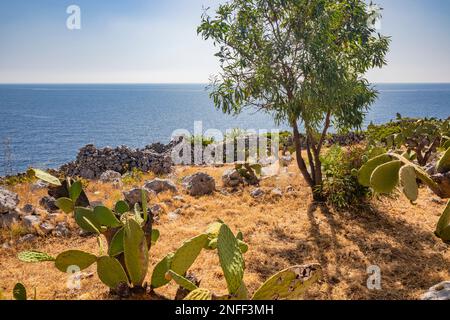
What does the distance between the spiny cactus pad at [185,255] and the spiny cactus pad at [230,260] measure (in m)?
1.45

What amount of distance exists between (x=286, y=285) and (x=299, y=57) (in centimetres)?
713

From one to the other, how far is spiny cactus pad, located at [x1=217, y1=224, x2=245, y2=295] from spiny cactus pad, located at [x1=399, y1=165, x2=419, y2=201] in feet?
5.43

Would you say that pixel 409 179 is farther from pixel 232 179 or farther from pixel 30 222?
pixel 232 179

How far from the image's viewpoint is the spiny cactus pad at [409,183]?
2.87 meters

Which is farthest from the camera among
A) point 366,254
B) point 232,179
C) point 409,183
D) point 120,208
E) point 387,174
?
point 232,179

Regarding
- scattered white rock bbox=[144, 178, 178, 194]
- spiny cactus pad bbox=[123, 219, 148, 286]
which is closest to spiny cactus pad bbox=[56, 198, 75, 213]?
spiny cactus pad bbox=[123, 219, 148, 286]

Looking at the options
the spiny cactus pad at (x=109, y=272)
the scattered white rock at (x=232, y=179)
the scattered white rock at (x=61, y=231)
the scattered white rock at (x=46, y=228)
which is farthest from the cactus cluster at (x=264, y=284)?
the scattered white rock at (x=232, y=179)

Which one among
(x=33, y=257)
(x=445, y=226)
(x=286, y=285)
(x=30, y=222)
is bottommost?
(x=30, y=222)

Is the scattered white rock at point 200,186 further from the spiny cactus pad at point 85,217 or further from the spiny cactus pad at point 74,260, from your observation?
the spiny cactus pad at point 74,260

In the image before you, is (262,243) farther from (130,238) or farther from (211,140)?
(211,140)

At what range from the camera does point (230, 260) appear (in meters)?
3.48

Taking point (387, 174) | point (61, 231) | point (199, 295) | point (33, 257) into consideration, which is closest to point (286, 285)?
point (199, 295)

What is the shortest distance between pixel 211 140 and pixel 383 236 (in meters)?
17.4

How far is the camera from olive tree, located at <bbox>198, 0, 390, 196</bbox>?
8.96 m
